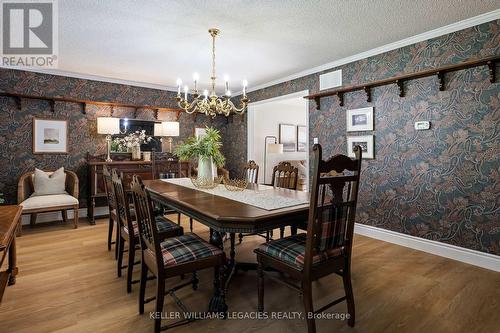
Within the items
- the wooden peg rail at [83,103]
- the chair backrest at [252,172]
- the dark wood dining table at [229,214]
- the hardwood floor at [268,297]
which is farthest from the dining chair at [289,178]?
the wooden peg rail at [83,103]

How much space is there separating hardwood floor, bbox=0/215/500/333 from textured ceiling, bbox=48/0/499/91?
2.43m

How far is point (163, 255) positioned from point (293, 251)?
2.76 ft

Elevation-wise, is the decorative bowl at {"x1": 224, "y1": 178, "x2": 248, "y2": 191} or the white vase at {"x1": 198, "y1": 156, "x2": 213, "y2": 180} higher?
the white vase at {"x1": 198, "y1": 156, "x2": 213, "y2": 180}

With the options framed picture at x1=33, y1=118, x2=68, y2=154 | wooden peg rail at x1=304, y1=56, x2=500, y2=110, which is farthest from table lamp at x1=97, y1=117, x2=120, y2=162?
wooden peg rail at x1=304, y1=56, x2=500, y2=110

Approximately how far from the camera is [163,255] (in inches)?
70.5

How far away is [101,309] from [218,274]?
0.92 m

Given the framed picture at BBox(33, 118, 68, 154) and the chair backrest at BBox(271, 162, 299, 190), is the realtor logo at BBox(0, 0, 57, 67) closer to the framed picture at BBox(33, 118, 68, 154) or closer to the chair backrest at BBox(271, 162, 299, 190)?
the framed picture at BBox(33, 118, 68, 154)

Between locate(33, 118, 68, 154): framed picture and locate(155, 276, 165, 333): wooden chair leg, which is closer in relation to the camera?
locate(155, 276, 165, 333): wooden chair leg

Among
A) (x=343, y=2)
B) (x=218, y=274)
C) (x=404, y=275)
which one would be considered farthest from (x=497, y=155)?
(x=218, y=274)

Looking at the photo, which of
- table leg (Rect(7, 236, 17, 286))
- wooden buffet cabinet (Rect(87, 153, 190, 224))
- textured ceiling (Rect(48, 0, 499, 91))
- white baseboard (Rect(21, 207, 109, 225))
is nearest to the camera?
table leg (Rect(7, 236, 17, 286))

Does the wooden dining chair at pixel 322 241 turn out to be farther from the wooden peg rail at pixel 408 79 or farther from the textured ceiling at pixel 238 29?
the wooden peg rail at pixel 408 79

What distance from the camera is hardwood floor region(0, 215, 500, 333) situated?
1838mm

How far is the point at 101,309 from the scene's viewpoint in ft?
6.61

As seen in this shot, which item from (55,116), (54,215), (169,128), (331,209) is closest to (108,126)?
(55,116)
